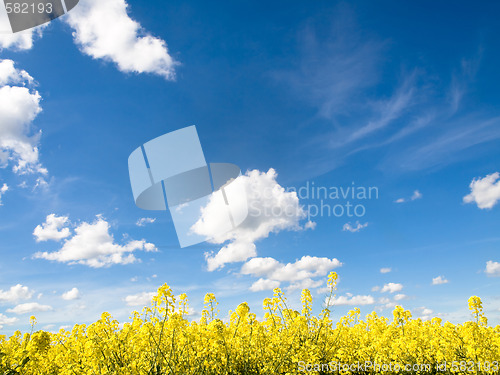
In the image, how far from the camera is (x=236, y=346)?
7512 mm

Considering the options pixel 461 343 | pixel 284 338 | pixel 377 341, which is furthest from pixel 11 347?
pixel 461 343

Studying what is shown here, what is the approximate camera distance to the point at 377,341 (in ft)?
27.0

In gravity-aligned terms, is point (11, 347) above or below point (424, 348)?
above

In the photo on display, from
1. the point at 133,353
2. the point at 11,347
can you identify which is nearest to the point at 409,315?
the point at 133,353

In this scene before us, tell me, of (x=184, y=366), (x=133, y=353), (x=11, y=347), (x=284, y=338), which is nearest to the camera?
(x=184, y=366)

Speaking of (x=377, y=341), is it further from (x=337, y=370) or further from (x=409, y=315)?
(x=409, y=315)

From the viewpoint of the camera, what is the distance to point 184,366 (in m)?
6.64

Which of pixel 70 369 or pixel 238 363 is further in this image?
pixel 238 363

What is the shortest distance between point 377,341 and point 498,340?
7.69 ft

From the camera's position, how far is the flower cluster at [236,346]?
20.8 ft

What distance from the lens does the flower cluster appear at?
6.34m

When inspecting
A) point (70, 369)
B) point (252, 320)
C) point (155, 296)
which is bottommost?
point (70, 369)

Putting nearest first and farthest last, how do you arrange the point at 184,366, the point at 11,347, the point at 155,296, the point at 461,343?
the point at 155,296 → the point at 184,366 → the point at 461,343 → the point at 11,347

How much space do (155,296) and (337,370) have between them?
4.28 m
